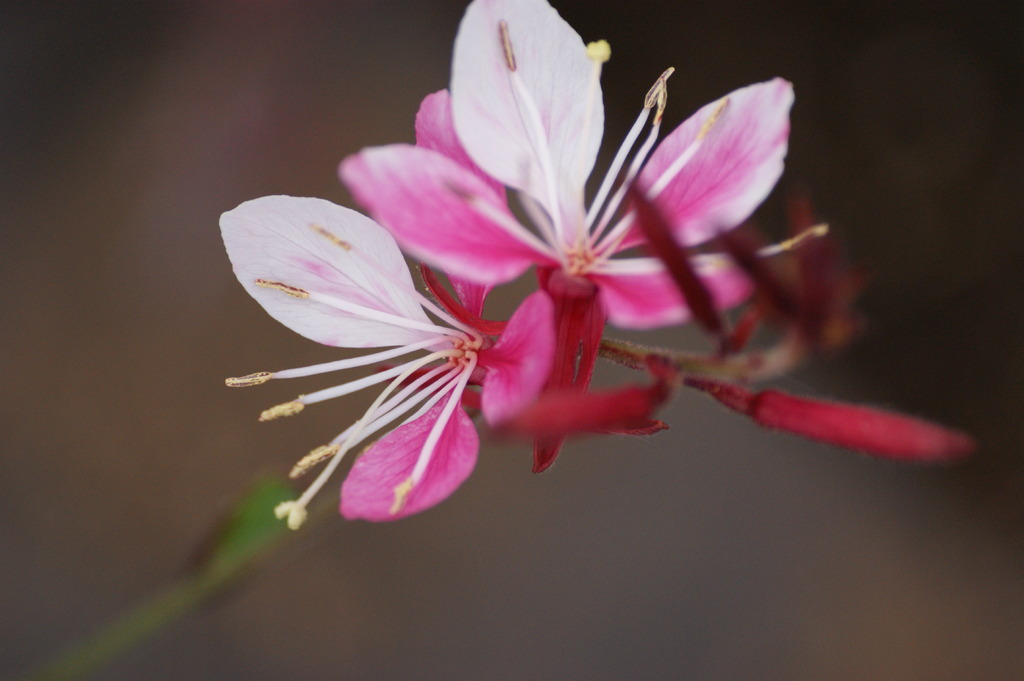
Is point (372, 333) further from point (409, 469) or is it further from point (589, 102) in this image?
point (589, 102)

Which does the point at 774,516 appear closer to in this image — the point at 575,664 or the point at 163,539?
the point at 575,664

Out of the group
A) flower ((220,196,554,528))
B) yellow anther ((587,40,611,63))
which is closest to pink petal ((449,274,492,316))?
flower ((220,196,554,528))

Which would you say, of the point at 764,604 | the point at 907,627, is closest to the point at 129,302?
the point at 764,604

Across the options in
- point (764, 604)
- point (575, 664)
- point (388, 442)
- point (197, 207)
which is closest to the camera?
point (388, 442)

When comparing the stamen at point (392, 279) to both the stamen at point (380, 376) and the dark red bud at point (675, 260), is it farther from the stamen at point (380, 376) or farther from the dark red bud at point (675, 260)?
the dark red bud at point (675, 260)

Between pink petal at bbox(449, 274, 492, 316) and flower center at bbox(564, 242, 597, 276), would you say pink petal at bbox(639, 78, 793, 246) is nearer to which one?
flower center at bbox(564, 242, 597, 276)

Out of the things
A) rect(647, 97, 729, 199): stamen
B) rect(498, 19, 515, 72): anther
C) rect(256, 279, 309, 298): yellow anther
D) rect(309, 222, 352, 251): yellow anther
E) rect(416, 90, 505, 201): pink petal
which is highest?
rect(498, 19, 515, 72): anther

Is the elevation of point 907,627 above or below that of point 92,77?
below

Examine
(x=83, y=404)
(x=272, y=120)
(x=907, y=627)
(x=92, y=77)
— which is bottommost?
(x=907, y=627)
